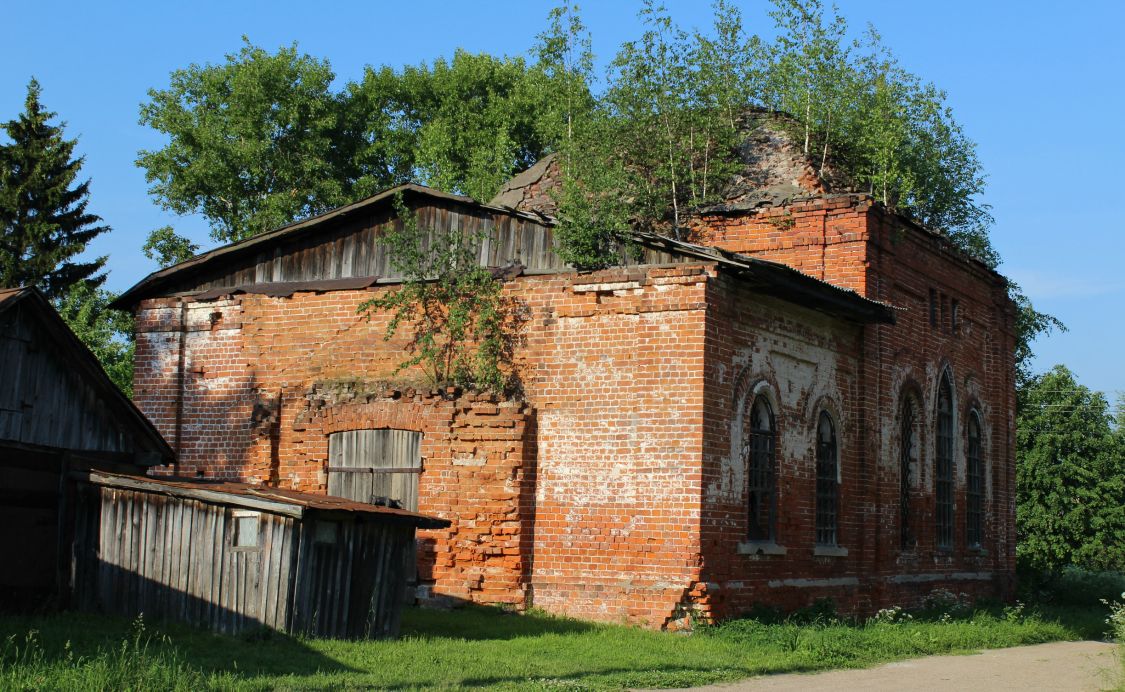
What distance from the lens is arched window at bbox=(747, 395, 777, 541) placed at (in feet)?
54.6

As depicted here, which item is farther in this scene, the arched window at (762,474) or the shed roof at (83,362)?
the arched window at (762,474)

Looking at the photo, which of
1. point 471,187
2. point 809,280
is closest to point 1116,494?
point 471,187

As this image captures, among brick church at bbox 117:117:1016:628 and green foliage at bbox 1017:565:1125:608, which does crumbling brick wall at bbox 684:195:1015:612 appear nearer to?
brick church at bbox 117:117:1016:628

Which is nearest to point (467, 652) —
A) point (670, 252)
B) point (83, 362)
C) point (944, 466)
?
point (83, 362)

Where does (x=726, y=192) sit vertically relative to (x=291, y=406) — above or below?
above

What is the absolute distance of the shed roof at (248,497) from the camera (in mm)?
12602

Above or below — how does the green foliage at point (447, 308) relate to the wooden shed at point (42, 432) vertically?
above

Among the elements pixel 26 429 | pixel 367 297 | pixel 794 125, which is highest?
pixel 794 125

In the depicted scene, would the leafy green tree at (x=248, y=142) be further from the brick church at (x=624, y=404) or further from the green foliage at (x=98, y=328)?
the brick church at (x=624, y=404)

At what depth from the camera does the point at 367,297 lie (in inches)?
697

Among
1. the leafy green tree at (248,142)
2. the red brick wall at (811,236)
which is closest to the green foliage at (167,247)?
the leafy green tree at (248,142)

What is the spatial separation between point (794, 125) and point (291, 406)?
9817mm

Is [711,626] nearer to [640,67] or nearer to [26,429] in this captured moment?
[26,429]

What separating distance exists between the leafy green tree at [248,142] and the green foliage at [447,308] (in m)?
20.5
